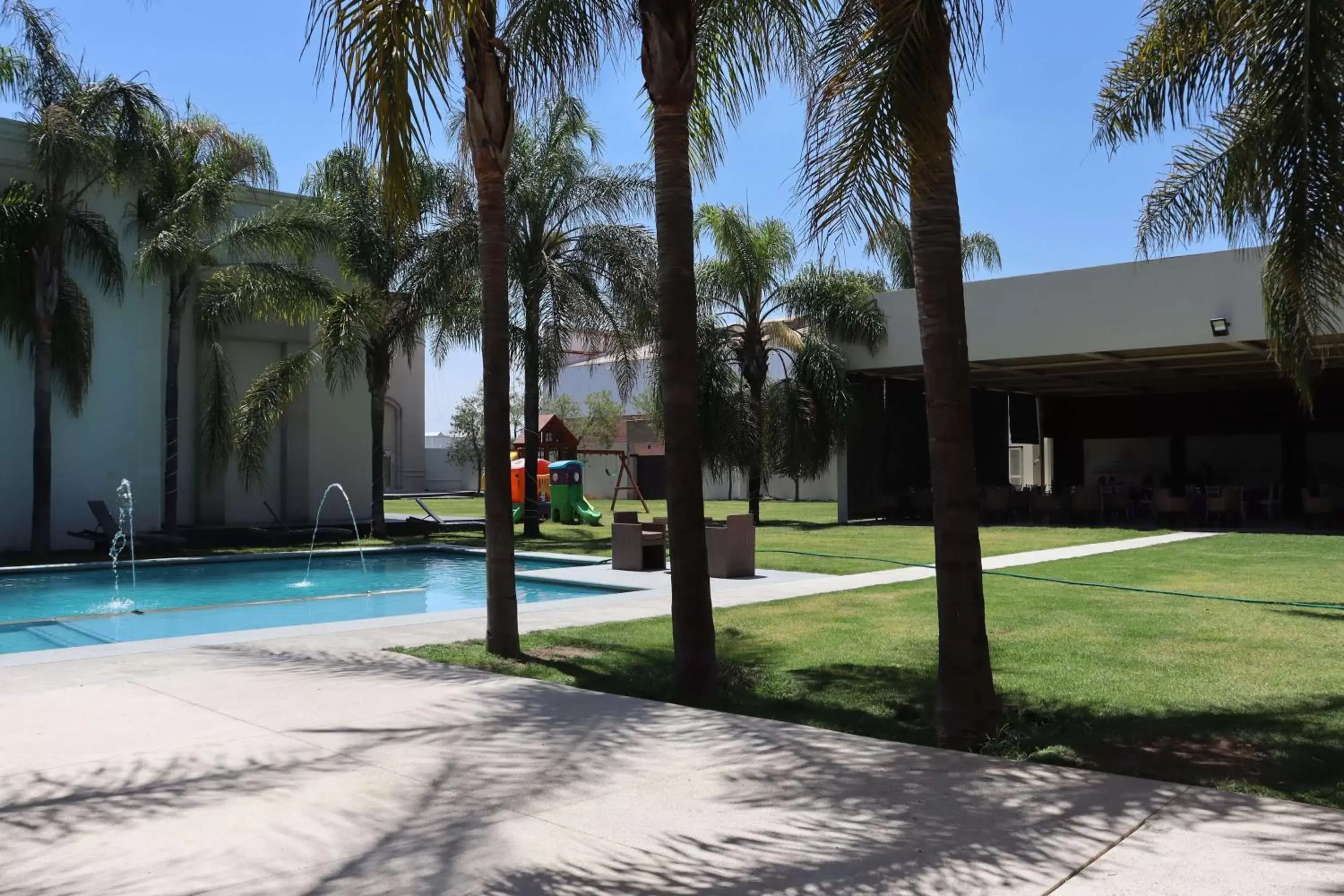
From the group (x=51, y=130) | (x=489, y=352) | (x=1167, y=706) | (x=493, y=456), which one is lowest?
(x=1167, y=706)

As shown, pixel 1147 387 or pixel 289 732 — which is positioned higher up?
pixel 1147 387

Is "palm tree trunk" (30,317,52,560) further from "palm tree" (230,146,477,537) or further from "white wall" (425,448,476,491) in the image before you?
"white wall" (425,448,476,491)

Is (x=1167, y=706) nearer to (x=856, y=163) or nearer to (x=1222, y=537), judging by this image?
(x=856, y=163)

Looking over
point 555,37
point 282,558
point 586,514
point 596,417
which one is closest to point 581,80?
point 555,37

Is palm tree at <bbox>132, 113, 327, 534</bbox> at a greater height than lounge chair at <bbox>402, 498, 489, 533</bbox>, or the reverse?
palm tree at <bbox>132, 113, 327, 534</bbox>

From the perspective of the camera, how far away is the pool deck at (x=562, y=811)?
154 inches

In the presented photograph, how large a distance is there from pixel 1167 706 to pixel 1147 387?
2958cm

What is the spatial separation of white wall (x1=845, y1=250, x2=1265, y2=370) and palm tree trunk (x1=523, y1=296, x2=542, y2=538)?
748cm

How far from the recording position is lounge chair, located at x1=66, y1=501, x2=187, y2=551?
1925 cm

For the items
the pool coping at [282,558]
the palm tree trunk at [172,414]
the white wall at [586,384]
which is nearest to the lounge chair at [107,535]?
the palm tree trunk at [172,414]

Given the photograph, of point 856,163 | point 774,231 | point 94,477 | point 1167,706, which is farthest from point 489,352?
point 774,231

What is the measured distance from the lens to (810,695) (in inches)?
291

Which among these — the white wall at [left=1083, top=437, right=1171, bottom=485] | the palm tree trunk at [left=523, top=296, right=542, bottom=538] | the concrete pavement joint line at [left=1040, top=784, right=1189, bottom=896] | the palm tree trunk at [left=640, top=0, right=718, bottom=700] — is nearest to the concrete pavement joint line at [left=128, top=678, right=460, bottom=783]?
the palm tree trunk at [left=640, top=0, right=718, bottom=700]

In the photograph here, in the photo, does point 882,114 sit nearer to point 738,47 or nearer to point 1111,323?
point 738,47
